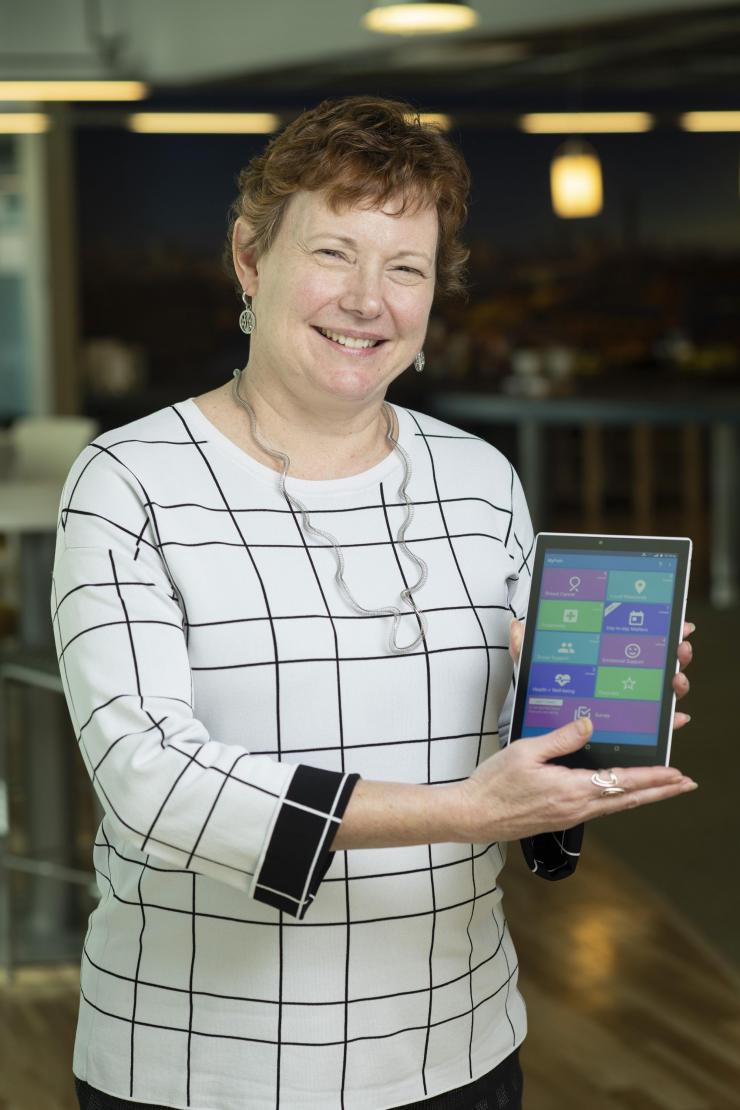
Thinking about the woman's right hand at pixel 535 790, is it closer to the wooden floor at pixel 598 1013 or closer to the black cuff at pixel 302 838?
the black cuff at pixel 302 838

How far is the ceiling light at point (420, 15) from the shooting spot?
5043mm

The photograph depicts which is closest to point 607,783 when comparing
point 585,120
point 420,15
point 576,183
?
point 420,15

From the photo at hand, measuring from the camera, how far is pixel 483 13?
7082mm

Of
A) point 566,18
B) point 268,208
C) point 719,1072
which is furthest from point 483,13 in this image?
point 268,208

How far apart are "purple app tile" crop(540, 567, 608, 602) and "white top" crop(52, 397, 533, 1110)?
0.10 meters

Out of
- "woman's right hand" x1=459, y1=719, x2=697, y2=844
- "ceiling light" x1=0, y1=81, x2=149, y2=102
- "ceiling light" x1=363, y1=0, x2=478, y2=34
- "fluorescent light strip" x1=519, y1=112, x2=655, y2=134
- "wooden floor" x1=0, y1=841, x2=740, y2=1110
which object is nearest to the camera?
"woman's right hand" x1=459, y1=719, x2=697, y2=844

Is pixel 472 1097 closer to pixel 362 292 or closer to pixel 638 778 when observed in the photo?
pixel 638 778

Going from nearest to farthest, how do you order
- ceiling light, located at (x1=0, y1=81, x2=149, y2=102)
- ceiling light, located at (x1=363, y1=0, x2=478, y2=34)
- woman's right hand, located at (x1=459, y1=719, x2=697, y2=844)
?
woman's right hand, located at (x1=459, y1=719, x2=697, y2=844)
ceiling light, located at (x1=363, y1=0, x2=478, y2=34)
ceiling light, located at (x1=0, y1=81, x2=149, y2=102)

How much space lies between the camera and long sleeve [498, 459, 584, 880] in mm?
1411

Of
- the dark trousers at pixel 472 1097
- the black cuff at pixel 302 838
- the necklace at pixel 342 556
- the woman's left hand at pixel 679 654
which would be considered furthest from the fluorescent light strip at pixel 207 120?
the black cuff at pixel 302 838

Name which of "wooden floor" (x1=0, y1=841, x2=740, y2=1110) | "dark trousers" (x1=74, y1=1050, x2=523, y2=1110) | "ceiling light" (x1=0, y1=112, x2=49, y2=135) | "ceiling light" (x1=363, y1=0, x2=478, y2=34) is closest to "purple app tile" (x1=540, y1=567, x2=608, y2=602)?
"dark trousers" (x1=74, y1=1050, x2=523, y2=1110)

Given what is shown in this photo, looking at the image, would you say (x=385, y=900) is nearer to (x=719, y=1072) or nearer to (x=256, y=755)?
(x=256, y=755)

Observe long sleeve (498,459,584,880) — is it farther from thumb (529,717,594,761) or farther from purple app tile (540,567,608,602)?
thumb (529,717,594,761)

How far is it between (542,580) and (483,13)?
21.0 feet
